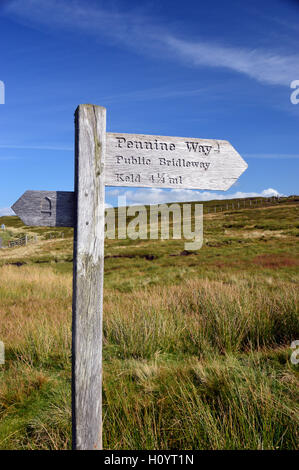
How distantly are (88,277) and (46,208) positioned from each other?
0.63m

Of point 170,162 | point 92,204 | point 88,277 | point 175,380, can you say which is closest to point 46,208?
point 92,204

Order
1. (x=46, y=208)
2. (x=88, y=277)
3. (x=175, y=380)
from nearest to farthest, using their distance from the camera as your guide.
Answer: (x=88, y=277) < (x=46, y=208) < (x=175, y=380)

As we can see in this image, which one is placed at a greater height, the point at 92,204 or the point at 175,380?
the point at 92,204

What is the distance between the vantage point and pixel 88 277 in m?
2.46

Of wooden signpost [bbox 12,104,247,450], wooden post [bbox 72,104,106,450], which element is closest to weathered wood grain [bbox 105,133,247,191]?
wooden signpost [bbox 12,104,247,450]

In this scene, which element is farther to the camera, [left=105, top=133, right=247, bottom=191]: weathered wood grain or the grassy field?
the grassy field

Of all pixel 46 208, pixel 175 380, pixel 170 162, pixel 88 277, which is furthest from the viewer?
pixel 175 380

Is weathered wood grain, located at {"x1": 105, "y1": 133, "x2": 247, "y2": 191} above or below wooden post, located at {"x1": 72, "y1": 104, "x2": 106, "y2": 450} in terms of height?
above

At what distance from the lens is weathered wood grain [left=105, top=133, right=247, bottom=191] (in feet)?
8.68

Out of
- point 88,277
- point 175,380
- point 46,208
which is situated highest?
point 46,208

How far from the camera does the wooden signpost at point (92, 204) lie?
2.42 m

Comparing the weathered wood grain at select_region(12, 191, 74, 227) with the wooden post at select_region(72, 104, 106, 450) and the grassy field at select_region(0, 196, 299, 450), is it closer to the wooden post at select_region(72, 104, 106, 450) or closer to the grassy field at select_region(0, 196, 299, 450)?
the wooden post at select_region(72, 104, 106, 450)

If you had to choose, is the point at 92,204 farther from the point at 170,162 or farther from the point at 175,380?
the point at 175,380
